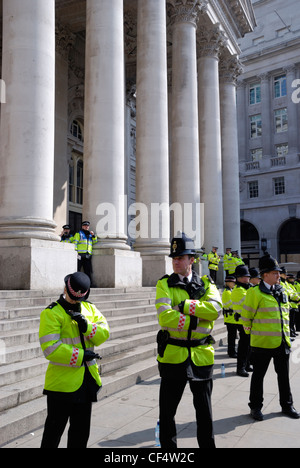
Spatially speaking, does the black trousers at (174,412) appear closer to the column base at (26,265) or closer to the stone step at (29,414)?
the stone step at (29,414)

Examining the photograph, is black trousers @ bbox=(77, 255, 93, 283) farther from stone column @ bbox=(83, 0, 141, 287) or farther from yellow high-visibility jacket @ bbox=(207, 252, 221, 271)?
yellow high-visibility jacket @ bbox=(207, 252, 221, 271)

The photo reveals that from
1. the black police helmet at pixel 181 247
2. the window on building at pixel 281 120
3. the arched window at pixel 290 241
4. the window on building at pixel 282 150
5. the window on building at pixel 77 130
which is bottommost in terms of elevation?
the black police helmet at pixel 181 247

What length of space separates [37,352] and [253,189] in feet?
131

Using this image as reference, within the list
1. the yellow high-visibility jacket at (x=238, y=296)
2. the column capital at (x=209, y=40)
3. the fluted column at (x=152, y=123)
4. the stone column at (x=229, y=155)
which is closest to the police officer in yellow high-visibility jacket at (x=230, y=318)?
the yellow high-visibility jacket at (x=238, y=296)

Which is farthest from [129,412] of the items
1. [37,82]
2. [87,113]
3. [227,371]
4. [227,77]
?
[227,77]

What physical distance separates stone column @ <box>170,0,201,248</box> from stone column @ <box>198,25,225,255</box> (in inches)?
136

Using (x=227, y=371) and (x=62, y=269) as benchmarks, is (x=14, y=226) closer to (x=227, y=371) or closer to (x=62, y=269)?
(x=62, y=269)

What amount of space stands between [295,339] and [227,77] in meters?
19.2

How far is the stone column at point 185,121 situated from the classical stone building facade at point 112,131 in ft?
0.17

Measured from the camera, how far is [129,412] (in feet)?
19.9

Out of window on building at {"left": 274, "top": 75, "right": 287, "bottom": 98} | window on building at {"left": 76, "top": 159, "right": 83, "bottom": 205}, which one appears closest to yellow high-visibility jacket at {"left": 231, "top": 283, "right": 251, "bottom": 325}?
window on building at {"left": 76, "top": 159, "right": 83, "bottom": 205}

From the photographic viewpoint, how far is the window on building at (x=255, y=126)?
45281 millimetres

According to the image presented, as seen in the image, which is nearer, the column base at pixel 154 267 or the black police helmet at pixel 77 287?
the black police helmet at pixel 77 287

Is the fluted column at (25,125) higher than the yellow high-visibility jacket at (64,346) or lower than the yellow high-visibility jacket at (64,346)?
higher
